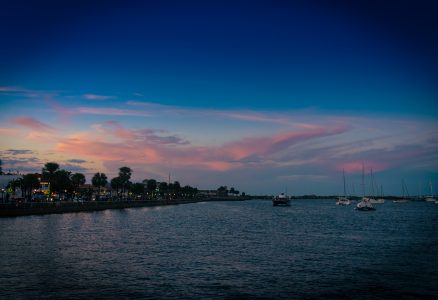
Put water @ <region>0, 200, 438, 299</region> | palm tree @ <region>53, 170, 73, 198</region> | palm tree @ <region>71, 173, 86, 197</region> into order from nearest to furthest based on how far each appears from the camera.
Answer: water @ <region>0, 200, 438, 299</region> → palm tree @ <region>53, 170, 73, 198</region> → palm tree @ <region>71, 173, 86, 197</region>

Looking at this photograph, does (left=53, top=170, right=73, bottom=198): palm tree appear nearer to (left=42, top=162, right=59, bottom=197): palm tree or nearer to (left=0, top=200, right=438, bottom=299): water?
(left=42, top=162, right=59, bottom=197): palm tree

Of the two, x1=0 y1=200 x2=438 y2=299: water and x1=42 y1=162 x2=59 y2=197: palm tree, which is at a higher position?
x1=42 y1=162 x2=59 y2=197: palm tree

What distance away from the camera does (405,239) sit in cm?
6078

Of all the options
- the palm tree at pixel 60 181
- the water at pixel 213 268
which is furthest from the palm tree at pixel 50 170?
the water at pixel 213 268

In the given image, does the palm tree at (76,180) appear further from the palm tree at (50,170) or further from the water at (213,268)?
the water at (213,268)

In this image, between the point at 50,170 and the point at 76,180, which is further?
the point at 76,180

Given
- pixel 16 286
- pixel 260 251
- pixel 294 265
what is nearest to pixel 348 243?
pixel 260 251

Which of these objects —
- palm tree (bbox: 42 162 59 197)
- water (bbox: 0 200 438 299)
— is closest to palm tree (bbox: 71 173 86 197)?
palm tree (bbox: 42 162 59 197)

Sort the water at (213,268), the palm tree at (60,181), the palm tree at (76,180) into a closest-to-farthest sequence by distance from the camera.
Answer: the water at (213,268) < the palm tree at (60,181) < the palm tree at (76,180)

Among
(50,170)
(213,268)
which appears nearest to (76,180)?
(50,170)

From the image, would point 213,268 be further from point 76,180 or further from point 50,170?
point 76,180

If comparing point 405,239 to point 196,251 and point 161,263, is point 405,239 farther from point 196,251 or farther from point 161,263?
point 161,263

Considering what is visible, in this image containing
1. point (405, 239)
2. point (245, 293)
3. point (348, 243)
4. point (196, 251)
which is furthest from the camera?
point (405, 239)

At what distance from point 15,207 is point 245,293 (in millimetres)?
82473
